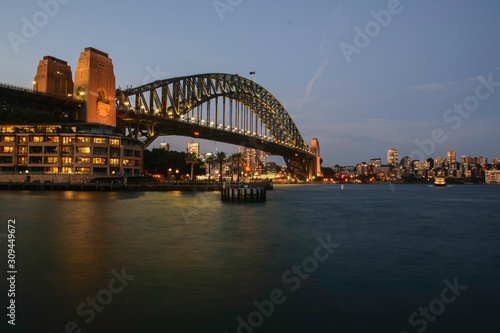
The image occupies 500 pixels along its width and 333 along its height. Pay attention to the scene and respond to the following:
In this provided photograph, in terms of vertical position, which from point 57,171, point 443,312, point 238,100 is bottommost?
point 443,312

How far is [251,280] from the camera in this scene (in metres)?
13.4

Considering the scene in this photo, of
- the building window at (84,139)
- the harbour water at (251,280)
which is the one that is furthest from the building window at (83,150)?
the harbour water at (251,280)

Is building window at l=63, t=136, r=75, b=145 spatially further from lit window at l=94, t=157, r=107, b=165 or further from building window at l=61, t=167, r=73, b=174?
lit window at l=94, t=157, r=107, b=165

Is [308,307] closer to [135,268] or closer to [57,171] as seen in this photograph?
[135,268]

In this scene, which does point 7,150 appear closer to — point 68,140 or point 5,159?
point 5,159

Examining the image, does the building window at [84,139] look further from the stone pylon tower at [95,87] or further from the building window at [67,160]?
the stone pylon tower at [95,87]

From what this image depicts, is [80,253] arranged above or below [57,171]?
below

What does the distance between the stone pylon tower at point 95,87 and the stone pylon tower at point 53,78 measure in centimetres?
1417

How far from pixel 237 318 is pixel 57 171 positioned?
73526 mm

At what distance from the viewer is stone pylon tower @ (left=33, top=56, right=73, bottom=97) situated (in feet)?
291

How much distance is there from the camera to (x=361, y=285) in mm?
12883

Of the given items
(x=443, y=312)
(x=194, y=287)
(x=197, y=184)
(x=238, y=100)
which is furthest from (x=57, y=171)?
(x=443, y=312)

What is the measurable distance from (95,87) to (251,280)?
70893 mm

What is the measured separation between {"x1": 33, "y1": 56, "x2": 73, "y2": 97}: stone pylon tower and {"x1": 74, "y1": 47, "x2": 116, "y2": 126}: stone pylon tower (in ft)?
46.5
